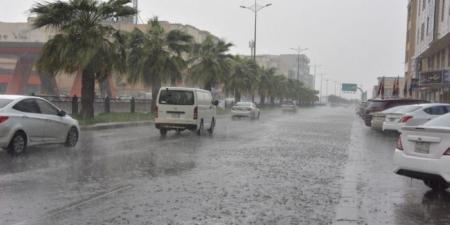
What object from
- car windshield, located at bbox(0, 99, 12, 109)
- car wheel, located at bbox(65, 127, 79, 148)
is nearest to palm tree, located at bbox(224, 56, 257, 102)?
car wheel, located at bbox(65, 127, 79, 148)

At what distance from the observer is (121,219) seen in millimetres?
6691

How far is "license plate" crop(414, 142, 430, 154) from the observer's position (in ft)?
28.6

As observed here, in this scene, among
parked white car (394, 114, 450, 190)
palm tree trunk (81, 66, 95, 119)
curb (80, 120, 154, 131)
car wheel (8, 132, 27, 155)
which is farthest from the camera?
palm tree trunk (81, 66, 95, 119)

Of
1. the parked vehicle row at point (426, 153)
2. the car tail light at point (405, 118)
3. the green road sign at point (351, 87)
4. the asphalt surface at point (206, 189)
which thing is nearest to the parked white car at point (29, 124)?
the asphalt surface at point (206, 189)

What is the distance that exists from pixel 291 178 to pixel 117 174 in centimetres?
337

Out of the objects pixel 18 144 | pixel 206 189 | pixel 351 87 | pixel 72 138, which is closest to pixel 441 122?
pixel 206 189

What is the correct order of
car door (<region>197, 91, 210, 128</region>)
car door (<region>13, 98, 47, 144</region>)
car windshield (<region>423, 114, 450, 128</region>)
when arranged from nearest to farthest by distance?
1. car windshield (<region>423, 114, 450, 128</region>)
2. car door (<region>13, 98, 47, 144</region>)
3. car door (<region>197, 91, 210, 128</region>)

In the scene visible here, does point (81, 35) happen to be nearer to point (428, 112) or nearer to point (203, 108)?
point (203, 108)

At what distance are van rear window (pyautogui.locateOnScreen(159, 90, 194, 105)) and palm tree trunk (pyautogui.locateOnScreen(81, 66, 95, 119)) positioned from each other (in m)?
6.73

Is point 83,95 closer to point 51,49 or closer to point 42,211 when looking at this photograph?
point 51,49

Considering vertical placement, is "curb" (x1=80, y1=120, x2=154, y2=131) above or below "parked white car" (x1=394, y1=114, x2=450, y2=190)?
below

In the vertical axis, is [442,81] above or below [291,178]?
above

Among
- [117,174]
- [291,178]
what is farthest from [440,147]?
[117,174]

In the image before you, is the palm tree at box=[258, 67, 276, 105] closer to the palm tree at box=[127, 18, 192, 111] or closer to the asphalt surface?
the palm tree at box=[127, 18, 192, 111]
